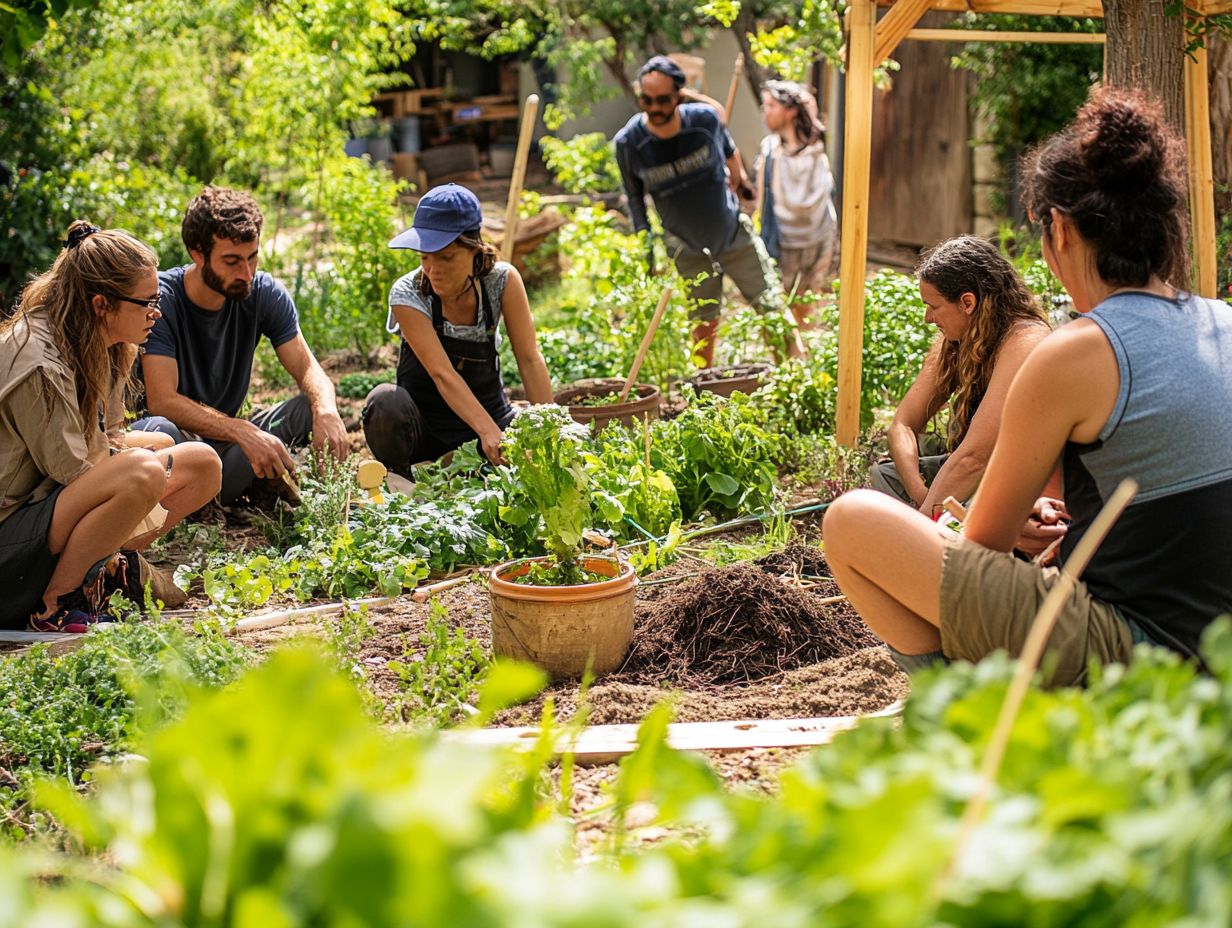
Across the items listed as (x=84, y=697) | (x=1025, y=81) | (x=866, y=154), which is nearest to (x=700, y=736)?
(x=84, y=697)

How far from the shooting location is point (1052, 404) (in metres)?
2.30

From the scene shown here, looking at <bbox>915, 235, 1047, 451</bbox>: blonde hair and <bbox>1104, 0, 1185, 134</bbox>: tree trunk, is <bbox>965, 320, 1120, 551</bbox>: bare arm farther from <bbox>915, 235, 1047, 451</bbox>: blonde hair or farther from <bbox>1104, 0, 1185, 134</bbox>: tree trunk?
<bbox>1104, 0, 1185, 134</bbox>: tree trunk

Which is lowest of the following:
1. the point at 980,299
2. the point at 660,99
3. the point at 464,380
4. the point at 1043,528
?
the point at 1043,528

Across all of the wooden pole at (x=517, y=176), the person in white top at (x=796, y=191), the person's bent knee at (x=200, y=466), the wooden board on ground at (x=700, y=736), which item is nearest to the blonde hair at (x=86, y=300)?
the person's bent knee at (x=200, y=466)

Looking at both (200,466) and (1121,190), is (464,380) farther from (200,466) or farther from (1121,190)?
(1121,190)

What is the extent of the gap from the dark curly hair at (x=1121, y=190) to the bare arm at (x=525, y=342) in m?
2.94

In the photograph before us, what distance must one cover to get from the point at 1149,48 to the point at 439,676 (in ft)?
10.6

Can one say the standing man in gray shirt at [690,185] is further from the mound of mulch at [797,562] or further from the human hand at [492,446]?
the mound of mulch at [797,562]

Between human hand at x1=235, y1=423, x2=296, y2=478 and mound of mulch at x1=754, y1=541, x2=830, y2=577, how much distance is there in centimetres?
183

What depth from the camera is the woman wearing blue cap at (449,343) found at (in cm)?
489

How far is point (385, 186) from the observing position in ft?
29.0

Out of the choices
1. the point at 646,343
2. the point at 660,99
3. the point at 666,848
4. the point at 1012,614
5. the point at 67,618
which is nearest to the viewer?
the point at 666,848

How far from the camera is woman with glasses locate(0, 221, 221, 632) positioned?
3830mm

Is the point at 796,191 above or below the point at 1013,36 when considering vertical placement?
below
